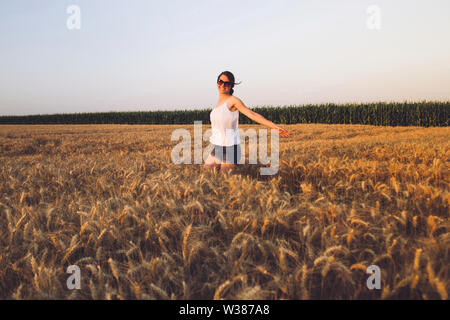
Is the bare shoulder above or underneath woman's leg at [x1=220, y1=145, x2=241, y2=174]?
above

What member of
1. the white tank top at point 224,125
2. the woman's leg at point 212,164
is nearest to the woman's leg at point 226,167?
the woman's leg at point 212,164

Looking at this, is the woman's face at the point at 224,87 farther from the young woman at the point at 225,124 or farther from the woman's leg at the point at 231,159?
the woman's leg at the point at 231,159

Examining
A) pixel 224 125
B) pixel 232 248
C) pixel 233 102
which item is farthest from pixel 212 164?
pixel 232 248

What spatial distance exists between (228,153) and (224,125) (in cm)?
42

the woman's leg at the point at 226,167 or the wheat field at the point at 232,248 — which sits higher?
the woman's leg at the point at 226,167

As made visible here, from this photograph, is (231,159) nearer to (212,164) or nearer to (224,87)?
(212,164)

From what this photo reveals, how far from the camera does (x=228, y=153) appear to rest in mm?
3973

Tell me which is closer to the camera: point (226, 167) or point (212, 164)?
point (226, 167)

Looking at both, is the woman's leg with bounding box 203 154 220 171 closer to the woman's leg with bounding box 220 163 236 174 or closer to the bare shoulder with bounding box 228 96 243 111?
the woman's leg with bounding box 220 163 236 174

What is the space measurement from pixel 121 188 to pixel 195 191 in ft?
3.41

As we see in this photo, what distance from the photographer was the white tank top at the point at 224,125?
3.78 metres

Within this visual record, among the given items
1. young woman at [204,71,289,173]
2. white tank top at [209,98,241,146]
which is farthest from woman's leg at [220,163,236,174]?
white tank top at [209,98,241,146]

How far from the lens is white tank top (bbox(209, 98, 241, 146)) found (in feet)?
12.4
